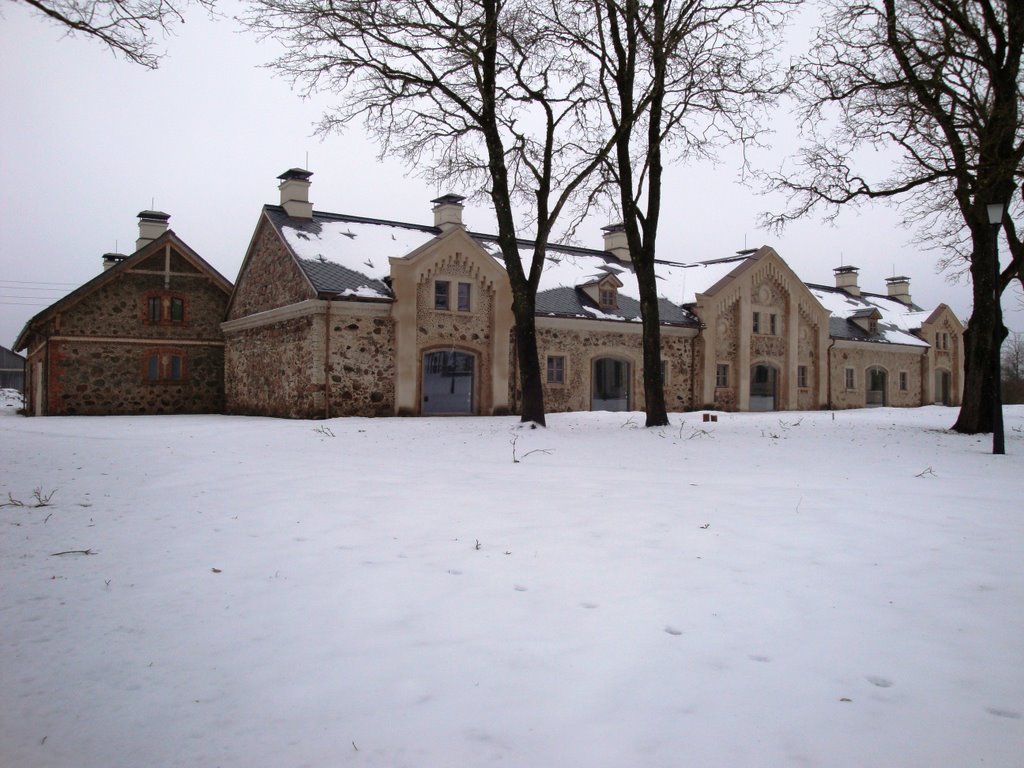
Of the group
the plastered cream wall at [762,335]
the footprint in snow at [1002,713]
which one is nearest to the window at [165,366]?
the plastered cream wall at [762,335]

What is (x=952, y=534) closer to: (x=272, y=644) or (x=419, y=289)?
(x=272, y=644)

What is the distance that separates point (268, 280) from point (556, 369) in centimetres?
982

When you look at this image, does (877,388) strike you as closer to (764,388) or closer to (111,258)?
(764,388)

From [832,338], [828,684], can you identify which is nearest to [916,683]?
[828,684]

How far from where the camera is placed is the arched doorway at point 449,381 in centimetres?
2280

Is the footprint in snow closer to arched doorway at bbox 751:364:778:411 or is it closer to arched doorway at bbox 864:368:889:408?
arched doorway at bbox 751:364:778:411

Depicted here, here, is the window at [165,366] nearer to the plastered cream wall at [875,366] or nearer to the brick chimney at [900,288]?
the plastered cream wall at [875,366]

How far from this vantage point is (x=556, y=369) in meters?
24.3

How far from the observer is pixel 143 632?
13.3 ft

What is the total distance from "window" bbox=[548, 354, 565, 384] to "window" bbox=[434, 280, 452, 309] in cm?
404

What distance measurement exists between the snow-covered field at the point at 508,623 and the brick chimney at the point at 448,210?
19.9 metres

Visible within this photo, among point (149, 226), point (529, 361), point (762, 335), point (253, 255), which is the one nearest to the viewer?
point (529, 361)

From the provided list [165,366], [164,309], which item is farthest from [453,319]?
[164,309]

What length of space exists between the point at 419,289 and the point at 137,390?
11340mm
